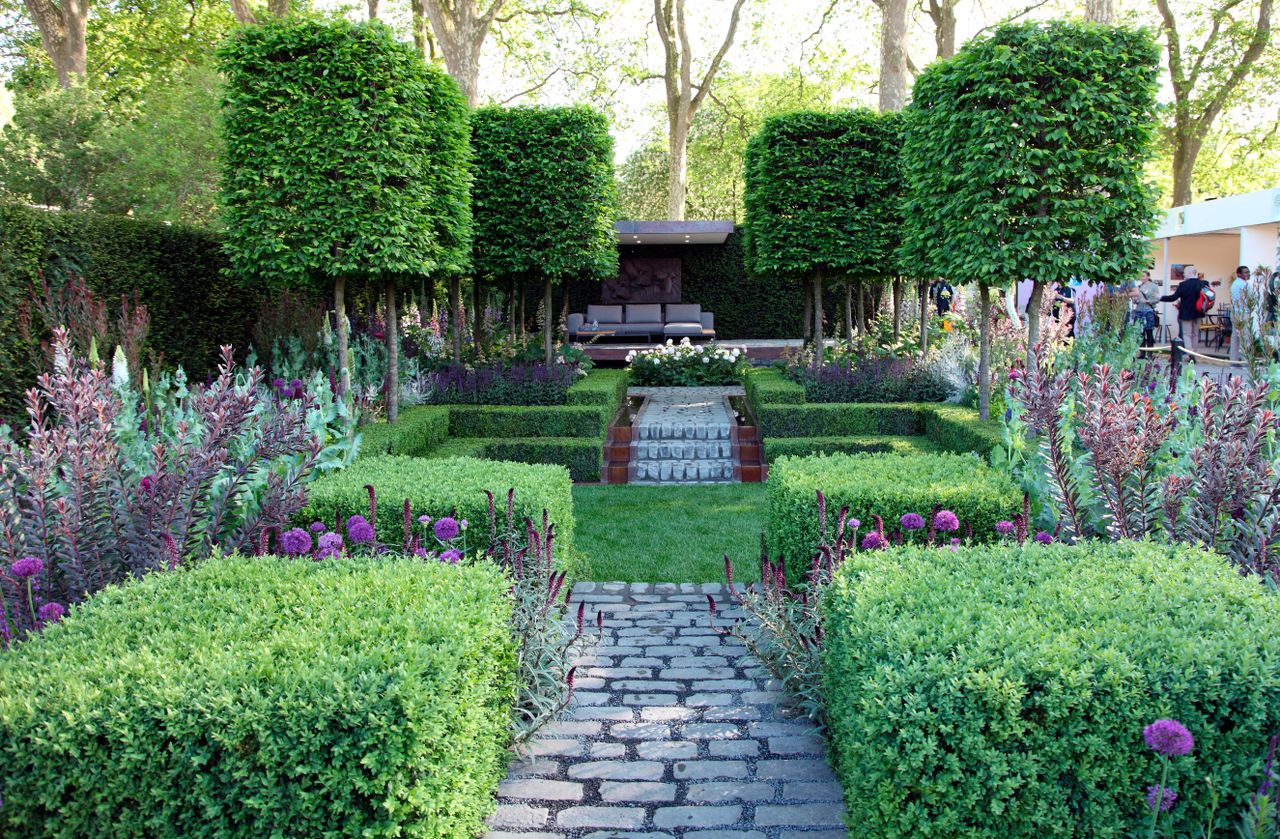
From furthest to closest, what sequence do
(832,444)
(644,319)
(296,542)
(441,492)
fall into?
(644,319) < (832,444) < (441,492) < (296,542)

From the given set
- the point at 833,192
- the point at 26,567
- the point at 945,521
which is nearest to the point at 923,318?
the point at 833,192

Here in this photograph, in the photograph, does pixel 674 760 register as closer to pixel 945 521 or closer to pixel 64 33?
pixel 945 521

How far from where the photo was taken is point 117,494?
374 centimetres

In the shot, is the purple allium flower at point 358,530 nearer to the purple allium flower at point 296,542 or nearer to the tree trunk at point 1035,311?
the purple allium flower at point 296,542

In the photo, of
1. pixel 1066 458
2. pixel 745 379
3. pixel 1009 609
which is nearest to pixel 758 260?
pixel 745 379

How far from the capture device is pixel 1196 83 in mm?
24344

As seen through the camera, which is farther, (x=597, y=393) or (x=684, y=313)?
(x=684, y=313)

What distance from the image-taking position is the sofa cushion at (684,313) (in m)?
20.6

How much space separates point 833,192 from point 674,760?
9792 millimetres

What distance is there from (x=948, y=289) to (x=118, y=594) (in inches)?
596

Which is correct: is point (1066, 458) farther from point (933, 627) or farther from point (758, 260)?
point (758, 260)

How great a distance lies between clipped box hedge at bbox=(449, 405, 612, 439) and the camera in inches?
379

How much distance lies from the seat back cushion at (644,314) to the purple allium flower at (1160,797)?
18.6 metres

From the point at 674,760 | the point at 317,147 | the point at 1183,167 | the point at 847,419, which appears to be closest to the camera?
the point at 674,760
